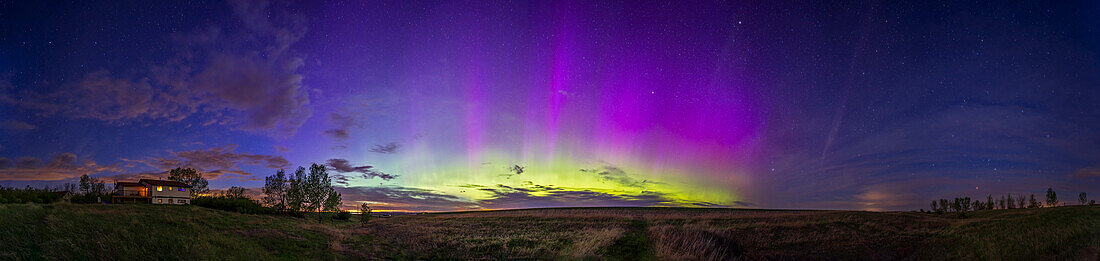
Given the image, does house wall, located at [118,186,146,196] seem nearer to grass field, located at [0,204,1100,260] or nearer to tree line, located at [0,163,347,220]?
tree line, located at [0,163,347,220]

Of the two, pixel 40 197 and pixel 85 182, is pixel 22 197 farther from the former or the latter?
pixel 85 182

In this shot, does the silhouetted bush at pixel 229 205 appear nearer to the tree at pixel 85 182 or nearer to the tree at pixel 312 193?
the tree at pixel 312 193

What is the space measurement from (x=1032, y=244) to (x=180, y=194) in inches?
3832

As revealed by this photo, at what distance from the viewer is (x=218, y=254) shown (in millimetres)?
16312

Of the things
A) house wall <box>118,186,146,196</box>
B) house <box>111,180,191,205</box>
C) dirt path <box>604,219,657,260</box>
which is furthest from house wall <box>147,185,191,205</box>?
dirt path <box>604,219,657,260</box>

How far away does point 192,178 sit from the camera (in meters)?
85.4

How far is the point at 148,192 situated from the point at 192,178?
27.0 metres

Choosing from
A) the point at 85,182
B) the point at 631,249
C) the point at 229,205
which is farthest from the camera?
the point at 85,182

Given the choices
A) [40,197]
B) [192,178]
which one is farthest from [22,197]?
[192,178]

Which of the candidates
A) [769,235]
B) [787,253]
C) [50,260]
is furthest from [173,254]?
[769,235]

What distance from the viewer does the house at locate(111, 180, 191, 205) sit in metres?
60.8

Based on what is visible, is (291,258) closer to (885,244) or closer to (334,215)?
(885,244)

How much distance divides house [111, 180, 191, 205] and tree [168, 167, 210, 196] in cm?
1791

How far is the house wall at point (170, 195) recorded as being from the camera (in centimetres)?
Answer: 6212
